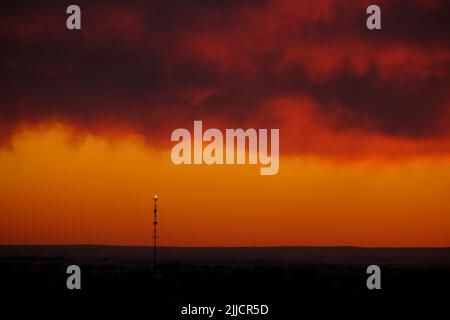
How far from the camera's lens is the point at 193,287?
57844mm

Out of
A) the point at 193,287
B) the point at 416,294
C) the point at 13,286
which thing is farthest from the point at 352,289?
the point at 13,286

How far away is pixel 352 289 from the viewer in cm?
5681

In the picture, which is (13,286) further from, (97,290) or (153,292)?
(153,292)
